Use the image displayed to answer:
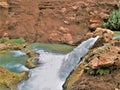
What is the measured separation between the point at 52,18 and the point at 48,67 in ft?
23.8

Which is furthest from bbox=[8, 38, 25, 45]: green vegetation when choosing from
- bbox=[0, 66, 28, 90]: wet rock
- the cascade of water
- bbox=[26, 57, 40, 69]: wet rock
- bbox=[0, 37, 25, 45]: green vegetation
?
bbox=[0, 66, 28, 90]: wet rock

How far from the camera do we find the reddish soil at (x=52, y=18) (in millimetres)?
19973

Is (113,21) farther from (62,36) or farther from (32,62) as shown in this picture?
(32,62)

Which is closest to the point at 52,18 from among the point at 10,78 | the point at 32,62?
the point at 32,62

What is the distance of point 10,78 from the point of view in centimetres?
1265

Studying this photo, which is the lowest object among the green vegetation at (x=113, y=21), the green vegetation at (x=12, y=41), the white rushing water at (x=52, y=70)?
the green vegetation at (x=12, y=41)

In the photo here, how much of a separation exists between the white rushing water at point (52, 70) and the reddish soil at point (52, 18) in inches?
192

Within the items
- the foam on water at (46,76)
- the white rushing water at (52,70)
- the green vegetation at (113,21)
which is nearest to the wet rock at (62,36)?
the green vegetation at (113,21)

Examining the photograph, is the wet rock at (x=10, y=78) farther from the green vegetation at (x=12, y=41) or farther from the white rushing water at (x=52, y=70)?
the green vegetation at (x=12, y=41)

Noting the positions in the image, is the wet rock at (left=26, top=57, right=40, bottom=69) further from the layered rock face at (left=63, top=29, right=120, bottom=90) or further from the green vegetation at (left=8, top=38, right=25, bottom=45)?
the green vegetation at (left=8, top=38, right=25, bottom=45)

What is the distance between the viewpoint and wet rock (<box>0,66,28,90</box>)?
12351 millimetres

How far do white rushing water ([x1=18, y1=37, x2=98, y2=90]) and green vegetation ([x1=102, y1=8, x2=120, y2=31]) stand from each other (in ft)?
13.9

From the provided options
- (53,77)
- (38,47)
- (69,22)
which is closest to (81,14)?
(69,22)

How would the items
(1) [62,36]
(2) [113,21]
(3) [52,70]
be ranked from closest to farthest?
(3) [52,70], (2) [113,21], (1) [62,36]
